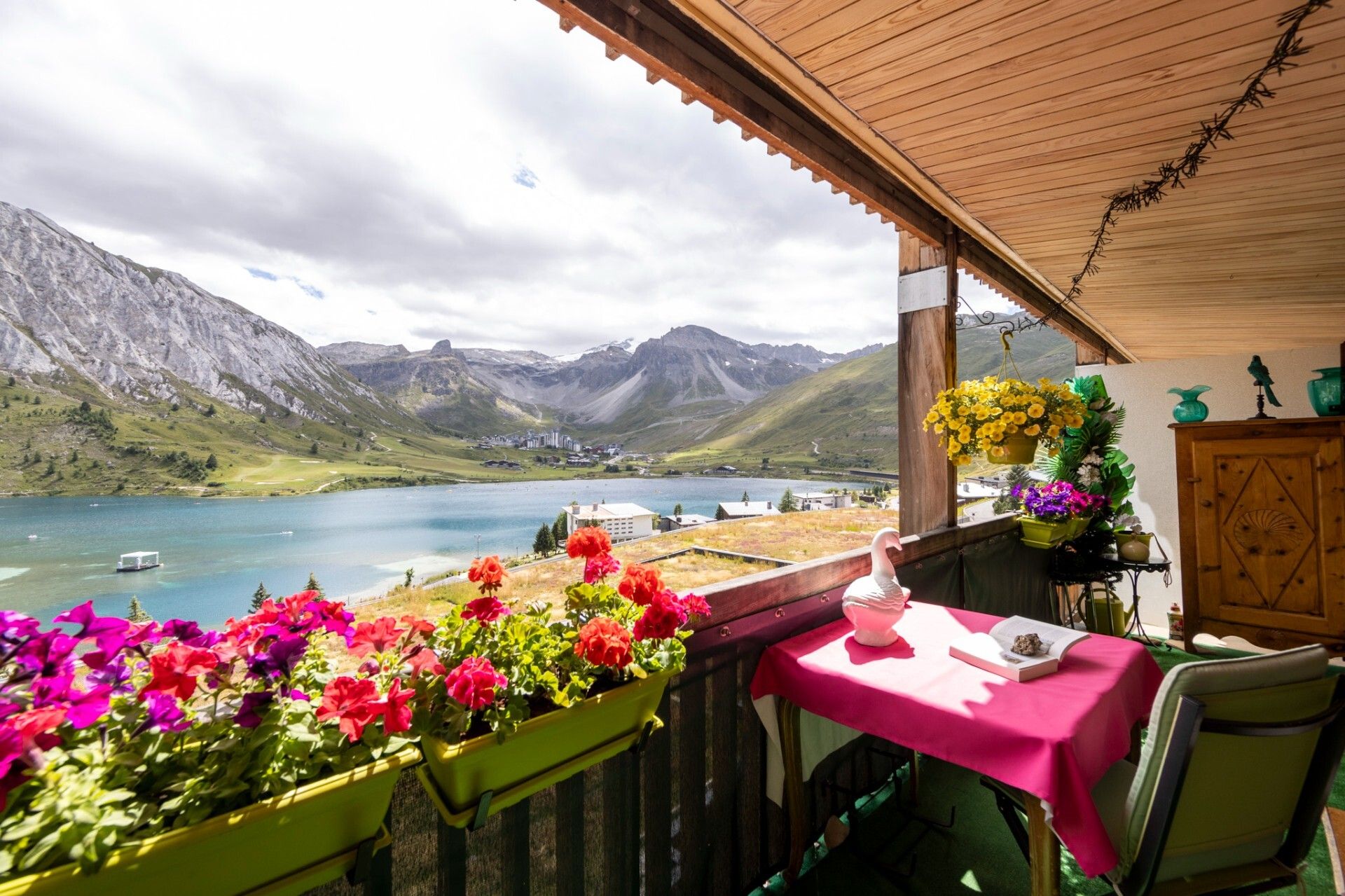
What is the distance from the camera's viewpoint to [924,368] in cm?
300

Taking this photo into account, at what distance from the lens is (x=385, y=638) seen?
95 centimetres

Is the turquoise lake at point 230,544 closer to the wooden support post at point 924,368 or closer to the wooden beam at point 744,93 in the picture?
the wooden beam at point 744,93

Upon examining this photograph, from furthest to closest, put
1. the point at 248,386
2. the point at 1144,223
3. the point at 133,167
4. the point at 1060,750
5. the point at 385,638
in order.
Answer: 1. the point at 248,386
2. the point at 1144,223
3. the point at 133,167
4. the point at 1060,750
5. the point at 385,638

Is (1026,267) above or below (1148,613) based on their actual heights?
above

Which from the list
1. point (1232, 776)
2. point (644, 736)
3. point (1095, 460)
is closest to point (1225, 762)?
point (1232, 776)

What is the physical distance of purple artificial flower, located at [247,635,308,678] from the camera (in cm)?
78

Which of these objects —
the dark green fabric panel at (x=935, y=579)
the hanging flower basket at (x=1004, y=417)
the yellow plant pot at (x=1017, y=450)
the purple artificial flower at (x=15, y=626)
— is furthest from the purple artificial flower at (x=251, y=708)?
the yellow plant pot at (x=1017, y=450)

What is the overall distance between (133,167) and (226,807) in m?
2.18

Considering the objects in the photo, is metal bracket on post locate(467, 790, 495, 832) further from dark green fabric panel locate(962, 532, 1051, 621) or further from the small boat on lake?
dark green fabric panel locate(962, 532, 1051, 621)

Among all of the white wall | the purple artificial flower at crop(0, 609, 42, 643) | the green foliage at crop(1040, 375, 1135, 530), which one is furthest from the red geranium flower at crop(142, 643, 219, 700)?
the white wall

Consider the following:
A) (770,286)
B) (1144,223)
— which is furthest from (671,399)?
(1144,223)

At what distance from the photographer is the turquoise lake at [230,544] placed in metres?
1.28

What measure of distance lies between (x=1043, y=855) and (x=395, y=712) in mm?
1582

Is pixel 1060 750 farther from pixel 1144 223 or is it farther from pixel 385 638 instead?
pixel 1144 223
